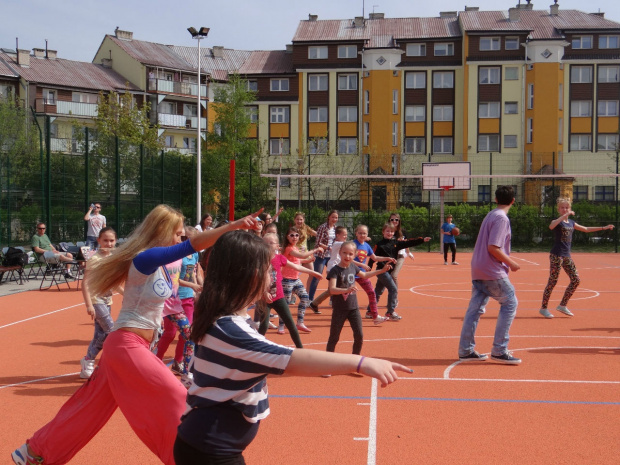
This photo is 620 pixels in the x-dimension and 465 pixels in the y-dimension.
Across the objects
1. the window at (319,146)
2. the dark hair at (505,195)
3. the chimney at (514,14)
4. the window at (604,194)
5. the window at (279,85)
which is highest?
the chimney at (514,14)

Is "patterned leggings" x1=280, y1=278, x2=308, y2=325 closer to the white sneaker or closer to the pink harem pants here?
the white sneaker

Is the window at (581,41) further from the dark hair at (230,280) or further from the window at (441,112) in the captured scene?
the dark hair at (230,280)

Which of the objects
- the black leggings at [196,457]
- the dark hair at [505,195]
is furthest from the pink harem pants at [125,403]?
the dark hair at [505,195]

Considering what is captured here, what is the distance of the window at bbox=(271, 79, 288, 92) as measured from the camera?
57188 millimetres

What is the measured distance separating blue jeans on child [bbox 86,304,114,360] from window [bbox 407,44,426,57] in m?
50.6

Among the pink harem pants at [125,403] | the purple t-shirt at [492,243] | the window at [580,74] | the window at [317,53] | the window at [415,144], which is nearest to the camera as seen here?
the pink harem pants at [125,403]

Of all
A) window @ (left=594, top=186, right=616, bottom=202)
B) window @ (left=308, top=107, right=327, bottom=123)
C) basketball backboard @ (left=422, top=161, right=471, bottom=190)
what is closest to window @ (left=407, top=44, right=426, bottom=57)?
window @ (left=308, top=107, right=327, bottom=123)

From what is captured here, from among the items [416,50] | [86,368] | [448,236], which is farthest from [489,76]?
[86,368]

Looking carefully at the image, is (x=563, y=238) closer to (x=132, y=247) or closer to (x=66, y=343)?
Result: (x=66, y=343)

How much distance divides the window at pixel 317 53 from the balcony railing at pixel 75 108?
1758 centimetres

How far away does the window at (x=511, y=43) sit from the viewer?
174 ft

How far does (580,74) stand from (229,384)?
5606 cm

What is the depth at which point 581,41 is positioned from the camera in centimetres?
5372

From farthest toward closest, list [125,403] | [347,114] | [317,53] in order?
1. [317,53]
2. [347,114]
3. [125,403]
